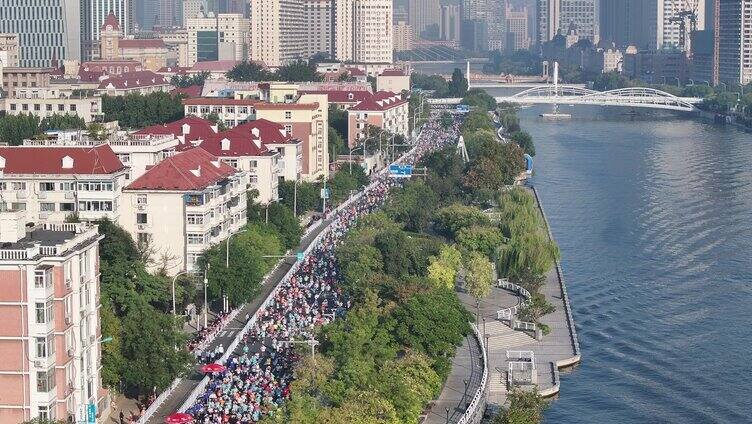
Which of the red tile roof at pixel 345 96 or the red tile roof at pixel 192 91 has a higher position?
the red tile roof at pixel 192 91

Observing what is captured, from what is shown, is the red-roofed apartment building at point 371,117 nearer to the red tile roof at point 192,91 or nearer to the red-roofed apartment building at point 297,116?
the red tile roof at point 192,91

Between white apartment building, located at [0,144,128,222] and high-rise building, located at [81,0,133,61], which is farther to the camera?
high-rise building, located at [81,0,133,61]

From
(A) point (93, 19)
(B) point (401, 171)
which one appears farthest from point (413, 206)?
(A) point (93, 19)

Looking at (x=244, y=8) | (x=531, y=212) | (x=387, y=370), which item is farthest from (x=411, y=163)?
(x=244, y=8)

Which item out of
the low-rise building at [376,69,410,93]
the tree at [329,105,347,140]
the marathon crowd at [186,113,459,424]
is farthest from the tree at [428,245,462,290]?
the low-rise building at [376,69,410,93]

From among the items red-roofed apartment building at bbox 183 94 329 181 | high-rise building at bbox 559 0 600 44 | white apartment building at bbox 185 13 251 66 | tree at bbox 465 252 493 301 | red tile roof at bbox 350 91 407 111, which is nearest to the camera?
tree at bbox 465 252 493 301

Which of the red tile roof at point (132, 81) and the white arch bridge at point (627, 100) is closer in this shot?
the red tile roof at point (132, 81)

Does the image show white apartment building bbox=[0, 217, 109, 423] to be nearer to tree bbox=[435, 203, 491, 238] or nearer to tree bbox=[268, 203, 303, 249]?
tree bbox=[268, 203, 303, 249]

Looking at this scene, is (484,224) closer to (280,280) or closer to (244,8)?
(280,280)

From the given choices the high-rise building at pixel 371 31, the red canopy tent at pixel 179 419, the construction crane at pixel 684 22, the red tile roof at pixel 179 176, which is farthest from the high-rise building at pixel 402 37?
the red canopy tent at pixel 179 419
